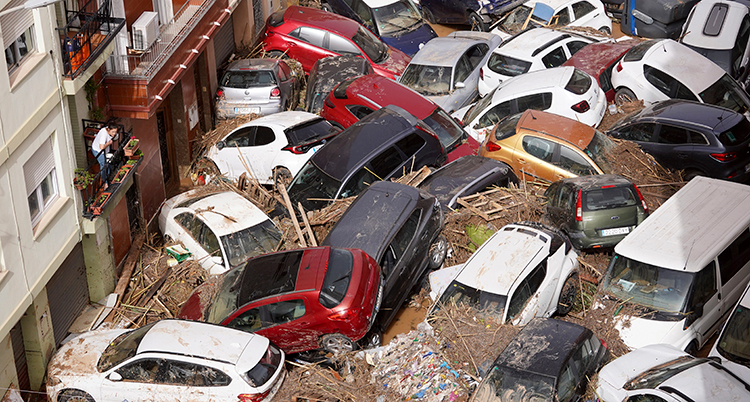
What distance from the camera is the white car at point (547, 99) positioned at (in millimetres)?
16312

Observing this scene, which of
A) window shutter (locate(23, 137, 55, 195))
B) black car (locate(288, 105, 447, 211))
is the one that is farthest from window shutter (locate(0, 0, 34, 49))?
black car (locate(288, 105, 447, 211))

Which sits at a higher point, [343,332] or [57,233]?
[57,233]

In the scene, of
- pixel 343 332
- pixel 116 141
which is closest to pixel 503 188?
pixel 343 332

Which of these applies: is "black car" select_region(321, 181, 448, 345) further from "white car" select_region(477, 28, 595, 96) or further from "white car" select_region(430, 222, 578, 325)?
"white car" select_region(477, 28, 595, 96)

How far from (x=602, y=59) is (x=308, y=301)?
11.0 metres

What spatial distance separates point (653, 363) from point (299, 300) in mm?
4823

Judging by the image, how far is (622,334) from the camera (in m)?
10.8

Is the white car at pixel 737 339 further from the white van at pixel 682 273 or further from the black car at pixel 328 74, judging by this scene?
the black car at pixel 328 74

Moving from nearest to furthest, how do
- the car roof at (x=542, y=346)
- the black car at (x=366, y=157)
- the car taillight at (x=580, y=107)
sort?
the car roof at (x=542, y=346)
the black car at (x=366, y=157)
the car taillight at (x=580, y=107)

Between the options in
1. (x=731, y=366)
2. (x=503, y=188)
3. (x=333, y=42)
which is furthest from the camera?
(x=333, y=42)

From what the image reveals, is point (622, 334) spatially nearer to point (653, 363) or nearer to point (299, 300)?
point (653, 363)

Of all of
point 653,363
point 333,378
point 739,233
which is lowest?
point 333,378

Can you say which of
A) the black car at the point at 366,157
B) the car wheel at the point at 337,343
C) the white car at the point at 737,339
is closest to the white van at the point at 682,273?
the white car at the point at 737,339

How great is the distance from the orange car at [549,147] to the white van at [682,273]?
2690 millimetres
